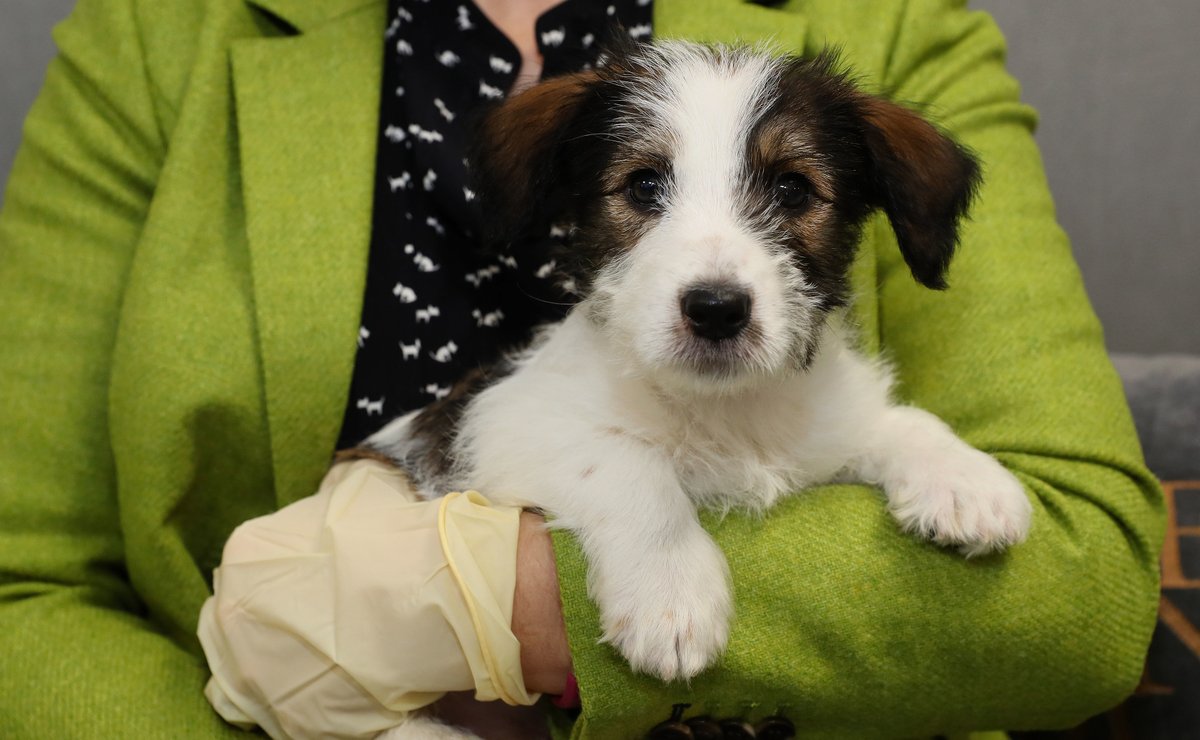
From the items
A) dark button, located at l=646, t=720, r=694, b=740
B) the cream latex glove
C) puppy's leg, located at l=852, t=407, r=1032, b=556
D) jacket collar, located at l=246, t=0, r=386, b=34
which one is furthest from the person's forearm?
jacket collar, located at l=246, t=0, r=386, b=34

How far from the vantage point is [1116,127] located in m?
2.88

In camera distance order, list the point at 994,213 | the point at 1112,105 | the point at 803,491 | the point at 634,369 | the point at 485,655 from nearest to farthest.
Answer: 1. the point at 485,655
2. the point at 634,369
3. the point at 803,491
4. the point at 994,213
5. the point at 1112,105

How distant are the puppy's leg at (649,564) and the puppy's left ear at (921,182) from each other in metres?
0.56

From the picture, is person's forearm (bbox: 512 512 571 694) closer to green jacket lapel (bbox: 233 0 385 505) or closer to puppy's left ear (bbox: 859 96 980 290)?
green jacket lapel (bbox: 233 0 385 505)

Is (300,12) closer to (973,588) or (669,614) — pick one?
(669,614)

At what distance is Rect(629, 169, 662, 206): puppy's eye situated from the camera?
1.56m

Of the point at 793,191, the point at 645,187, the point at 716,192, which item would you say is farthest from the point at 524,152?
the point at 793,191

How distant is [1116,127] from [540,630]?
96.8 inches

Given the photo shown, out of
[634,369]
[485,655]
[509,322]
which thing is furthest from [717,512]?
[509,322]

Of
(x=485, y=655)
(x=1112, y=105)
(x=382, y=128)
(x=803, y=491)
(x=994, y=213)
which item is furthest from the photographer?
(x=1112, y=105)

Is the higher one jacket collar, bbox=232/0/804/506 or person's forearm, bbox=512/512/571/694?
jacket collar, bbox=232/0/804/506

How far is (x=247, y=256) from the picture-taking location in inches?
75.9

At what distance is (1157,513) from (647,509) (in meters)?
0.92

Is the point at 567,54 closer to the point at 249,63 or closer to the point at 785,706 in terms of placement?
the point at 249,63
